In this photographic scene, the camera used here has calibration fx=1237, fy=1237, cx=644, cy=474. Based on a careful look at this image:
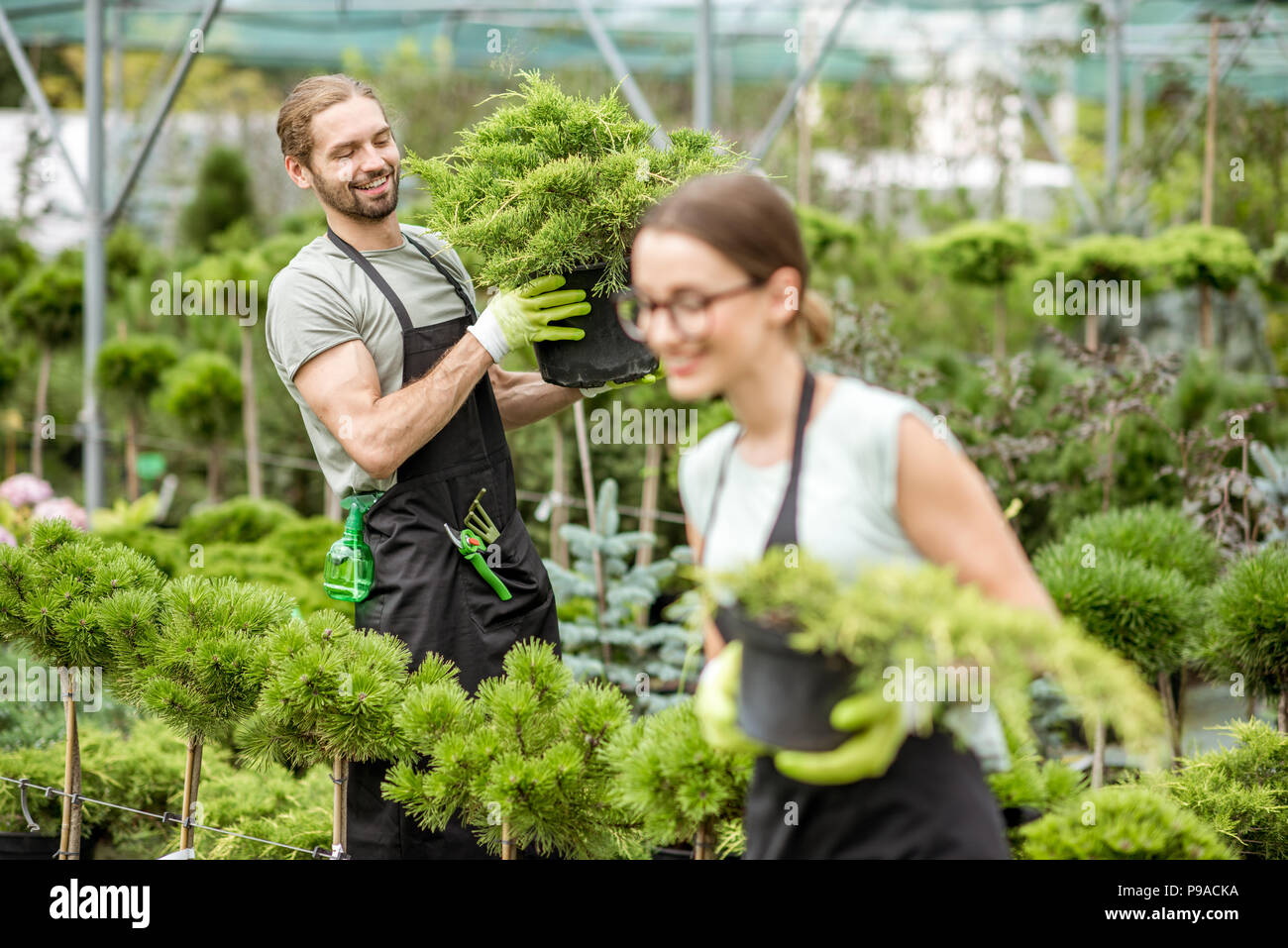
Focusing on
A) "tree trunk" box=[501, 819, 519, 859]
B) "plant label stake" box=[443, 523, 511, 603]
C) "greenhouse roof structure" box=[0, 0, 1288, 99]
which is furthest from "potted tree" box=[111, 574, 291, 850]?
"greenhouse roof structure" box=[0, 0, 1288, 99]

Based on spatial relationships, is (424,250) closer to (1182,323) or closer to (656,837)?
(656,837)

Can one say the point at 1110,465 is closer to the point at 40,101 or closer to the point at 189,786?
the point at 189,786

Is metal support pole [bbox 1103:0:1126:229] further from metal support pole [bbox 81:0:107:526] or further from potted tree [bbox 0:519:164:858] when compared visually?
potted tree [bbox 0:519:164:858]

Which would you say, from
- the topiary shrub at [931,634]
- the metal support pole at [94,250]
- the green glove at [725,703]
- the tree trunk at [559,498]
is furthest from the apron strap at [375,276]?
the metal support pole at [94,250]

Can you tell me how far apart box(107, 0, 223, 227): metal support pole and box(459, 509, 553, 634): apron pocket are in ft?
10.0

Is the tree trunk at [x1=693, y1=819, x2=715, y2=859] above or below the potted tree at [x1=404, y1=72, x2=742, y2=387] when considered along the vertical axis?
below

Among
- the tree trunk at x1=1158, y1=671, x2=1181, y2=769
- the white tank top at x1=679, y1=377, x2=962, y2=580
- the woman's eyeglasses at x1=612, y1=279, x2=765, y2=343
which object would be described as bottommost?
the tree trunk at x1=1158, y1=671, x2=1181, y2=769

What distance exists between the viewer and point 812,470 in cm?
135

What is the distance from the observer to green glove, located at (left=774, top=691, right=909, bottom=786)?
49.4 inches

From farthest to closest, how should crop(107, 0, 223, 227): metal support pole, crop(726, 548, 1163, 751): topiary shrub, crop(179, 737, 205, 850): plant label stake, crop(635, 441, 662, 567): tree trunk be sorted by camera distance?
crop(107, 0, 223, 227): metal support pole → crop(635, 441, 662, 567): tree trunk → crop(179, 737, 205, 850): plant label stake → crop(726, 548, 1163, 751): topiary shrub

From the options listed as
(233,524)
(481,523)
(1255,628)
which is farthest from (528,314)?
(233,524)

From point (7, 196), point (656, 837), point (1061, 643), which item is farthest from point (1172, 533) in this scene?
point (7, 196)

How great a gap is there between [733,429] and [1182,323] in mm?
7093

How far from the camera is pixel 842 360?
4770 millimetres
